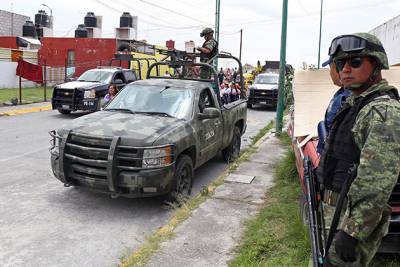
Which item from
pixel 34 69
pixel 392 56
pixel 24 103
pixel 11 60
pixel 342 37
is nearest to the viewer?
pixel 342 37

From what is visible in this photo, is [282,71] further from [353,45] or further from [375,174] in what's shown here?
[375,174]

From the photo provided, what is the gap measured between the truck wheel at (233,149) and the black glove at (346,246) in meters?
6.10

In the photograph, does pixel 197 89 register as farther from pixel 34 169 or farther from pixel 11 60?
pixel 11 60

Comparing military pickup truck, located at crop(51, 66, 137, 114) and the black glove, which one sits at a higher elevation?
military pickup truck, located at crop(51, 66, 137, 114)

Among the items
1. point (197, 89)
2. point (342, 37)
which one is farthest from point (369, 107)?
point (197, 89)

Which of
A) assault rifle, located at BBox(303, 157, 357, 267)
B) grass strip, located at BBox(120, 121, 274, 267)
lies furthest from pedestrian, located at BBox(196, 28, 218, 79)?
assault rifle, located at BBox(303, 157, 357, 267)

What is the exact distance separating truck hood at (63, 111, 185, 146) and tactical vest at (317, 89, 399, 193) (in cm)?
297

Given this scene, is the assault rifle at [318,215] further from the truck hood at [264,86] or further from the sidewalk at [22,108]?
the truck hood at [264,86]

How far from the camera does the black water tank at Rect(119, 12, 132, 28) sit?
127 ft

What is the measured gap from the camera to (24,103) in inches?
680

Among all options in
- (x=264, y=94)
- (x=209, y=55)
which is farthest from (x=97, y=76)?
(x=264, y=94)

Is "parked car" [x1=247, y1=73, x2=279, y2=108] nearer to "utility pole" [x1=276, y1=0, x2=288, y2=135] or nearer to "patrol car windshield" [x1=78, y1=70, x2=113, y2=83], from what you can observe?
"patrol car windshield" [x1=78, y1=70, x2=113, y2=83]

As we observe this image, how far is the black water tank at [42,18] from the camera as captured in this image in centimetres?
4031

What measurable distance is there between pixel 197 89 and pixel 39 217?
3046 mm
